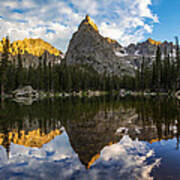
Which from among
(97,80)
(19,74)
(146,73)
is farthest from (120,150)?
(97,80)

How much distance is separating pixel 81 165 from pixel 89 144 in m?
1.92

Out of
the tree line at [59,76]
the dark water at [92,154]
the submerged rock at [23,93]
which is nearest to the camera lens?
the dark water at [92,154]

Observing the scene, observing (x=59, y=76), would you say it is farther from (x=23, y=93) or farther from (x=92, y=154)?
(x=92, y=154)

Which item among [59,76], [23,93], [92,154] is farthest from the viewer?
[59,76]

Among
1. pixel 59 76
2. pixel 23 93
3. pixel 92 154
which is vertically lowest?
pixel 92 154

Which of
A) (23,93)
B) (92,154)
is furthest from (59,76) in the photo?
(92,154)

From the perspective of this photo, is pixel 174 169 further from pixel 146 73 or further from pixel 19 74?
pixel 146 73

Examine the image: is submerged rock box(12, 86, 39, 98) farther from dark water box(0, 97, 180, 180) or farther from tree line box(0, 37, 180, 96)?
dark water box(0, 97, 180, 180)

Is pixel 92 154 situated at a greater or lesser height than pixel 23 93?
lesser

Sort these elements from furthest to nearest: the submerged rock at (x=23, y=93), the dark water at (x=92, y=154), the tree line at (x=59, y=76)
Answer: the submerged rock at (x=23, y=93) → the tree line at (x=59, y=76) → the dark water at (x=92, y=154)

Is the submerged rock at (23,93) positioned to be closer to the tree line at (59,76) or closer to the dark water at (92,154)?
the tree line at (59,76)

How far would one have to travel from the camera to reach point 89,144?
7.29 metres

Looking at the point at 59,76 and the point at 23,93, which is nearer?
the point at 23,93

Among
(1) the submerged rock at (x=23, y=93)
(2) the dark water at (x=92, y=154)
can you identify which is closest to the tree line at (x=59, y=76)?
(1) the submerged rock at (x=23, y=93)
